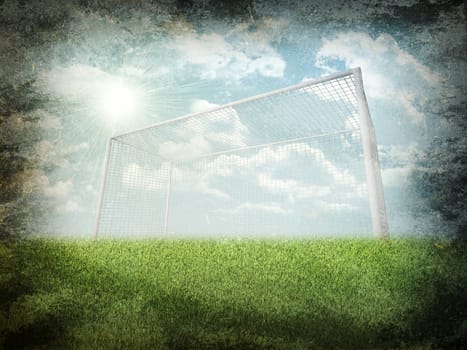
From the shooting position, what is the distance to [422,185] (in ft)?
26.2

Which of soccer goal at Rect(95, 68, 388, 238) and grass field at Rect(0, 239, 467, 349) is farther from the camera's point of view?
soccer goal at Rect(95, 68, 388, 238)

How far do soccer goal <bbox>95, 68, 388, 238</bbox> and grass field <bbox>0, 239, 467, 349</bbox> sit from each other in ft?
6.75

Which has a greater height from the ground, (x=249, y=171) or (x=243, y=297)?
(x=249, y=171)

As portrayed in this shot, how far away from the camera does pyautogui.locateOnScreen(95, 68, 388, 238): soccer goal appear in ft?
16.7

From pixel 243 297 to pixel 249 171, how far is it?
4748 millimetres

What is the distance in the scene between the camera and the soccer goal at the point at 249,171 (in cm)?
510

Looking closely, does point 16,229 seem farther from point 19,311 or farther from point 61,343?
point 61,343

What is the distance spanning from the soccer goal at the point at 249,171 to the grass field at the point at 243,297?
2.06 m

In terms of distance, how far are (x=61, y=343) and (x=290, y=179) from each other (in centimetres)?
518

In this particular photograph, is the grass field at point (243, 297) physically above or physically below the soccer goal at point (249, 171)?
below

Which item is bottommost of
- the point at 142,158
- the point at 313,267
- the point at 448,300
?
the point at 448,300

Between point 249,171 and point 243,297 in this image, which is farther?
point 249,171

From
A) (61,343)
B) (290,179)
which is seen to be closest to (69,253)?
(61,343)

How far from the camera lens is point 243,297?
1994 mm
